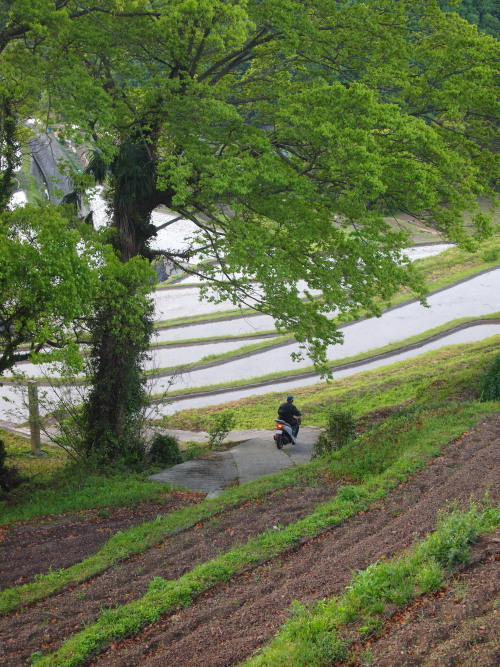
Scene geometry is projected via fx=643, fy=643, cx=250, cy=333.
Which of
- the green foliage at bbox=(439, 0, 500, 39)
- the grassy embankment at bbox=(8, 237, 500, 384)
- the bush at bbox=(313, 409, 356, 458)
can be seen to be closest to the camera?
the bush at bbox=(313, 409, 356, 458)

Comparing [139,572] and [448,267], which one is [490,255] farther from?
[139,572]

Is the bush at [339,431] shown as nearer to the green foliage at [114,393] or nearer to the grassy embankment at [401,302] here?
the grassy embankment at [401,302]

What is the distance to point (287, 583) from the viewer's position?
700cm

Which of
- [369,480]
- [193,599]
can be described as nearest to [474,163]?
[369,480]

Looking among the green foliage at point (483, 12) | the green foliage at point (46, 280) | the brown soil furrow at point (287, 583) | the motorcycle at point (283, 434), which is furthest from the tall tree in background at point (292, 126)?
the green foliage at point (483, 12)

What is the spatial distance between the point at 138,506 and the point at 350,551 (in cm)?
591

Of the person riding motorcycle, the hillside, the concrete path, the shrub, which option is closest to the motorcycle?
the person riding motorcycle

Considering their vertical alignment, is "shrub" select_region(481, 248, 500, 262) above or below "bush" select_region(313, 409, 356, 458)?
above

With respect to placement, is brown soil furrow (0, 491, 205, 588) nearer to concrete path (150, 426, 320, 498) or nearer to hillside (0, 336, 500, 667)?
hillside (0, 336, 500, 667)

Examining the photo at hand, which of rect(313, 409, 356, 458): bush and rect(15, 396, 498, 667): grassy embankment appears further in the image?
rect(313, 409, 356, 458): bush

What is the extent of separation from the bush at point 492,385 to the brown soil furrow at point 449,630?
8459mm

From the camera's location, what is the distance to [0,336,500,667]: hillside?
546cm

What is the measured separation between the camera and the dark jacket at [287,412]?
15.6 m

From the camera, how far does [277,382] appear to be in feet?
82.5
